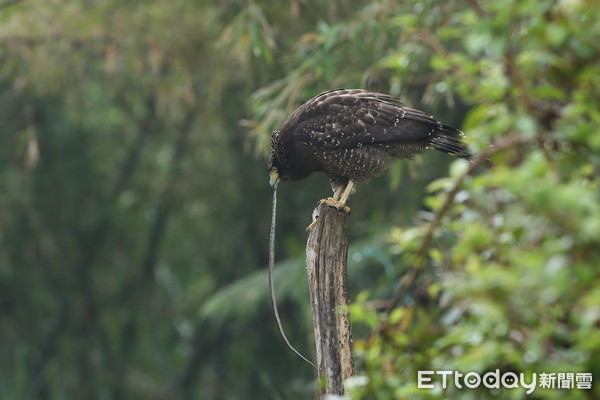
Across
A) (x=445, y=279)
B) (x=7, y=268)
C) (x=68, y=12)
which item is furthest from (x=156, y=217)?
(x=445, y=279)

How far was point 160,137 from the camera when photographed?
44.7 ft

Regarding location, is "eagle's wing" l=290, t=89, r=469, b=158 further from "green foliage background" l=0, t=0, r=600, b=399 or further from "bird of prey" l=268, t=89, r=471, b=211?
"green foliage background" l=0, t=0, r=600, b=399

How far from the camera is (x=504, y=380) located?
6.63ft

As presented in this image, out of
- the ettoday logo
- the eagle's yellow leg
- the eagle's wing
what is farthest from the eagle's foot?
the ettoday logo

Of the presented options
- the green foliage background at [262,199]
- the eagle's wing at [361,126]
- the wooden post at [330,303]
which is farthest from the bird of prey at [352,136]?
the wooden post at [330,303]

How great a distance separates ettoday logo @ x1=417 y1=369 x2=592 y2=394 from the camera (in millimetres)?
1818

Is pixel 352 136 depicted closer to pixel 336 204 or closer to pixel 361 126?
pixel 361 126

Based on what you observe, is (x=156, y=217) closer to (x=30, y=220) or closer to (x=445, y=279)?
(x=30, y=220)

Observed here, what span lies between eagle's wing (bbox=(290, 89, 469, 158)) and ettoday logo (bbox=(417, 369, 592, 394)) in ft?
9.80

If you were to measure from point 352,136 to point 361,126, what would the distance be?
7 centimetres

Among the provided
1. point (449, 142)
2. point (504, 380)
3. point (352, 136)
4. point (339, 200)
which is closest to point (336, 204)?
point (339, 200)

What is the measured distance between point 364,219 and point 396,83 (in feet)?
18.6

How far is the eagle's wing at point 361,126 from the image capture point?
5035 millimetres

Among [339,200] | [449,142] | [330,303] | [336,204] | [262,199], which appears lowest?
[330,303]
